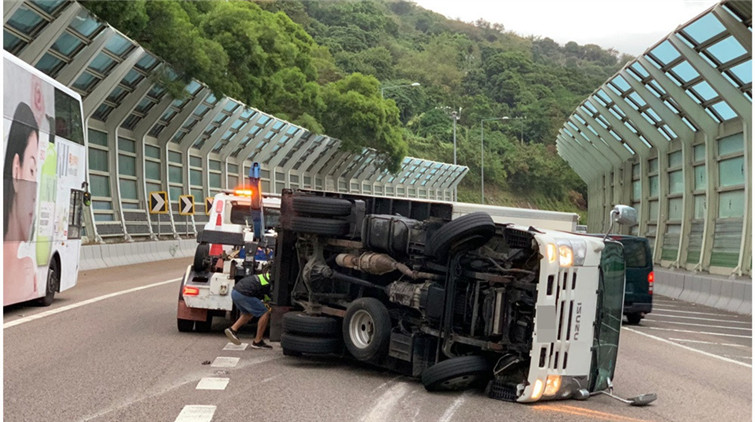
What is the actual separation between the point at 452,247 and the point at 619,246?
1.67 meters

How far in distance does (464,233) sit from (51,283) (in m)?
10.2

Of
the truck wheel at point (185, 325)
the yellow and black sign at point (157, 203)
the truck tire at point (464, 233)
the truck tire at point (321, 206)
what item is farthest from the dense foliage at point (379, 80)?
the truck tire at point (464, 233)

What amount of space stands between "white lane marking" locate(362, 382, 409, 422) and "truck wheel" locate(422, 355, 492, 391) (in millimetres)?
311

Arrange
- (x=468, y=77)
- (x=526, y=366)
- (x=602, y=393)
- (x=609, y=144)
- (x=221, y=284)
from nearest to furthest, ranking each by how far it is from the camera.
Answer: (x=526, y=366)
(x=602, y=393)
(x=221, y=284)
(x=609, y=144)
(x=468, y=77)

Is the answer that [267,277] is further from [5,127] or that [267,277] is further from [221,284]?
[5,127]

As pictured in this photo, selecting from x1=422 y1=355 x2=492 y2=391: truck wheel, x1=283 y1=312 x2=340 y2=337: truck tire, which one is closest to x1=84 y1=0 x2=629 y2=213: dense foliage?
x1=283 y1=312 x2=340 y2=337: truck tire

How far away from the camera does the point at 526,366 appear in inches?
373

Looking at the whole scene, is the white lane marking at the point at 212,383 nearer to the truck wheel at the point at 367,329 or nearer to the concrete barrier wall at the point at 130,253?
the truck wheel at the point at 367,329

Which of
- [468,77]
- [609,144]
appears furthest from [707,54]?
[468,77]

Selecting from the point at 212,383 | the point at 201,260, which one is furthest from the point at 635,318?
the point at 212,383

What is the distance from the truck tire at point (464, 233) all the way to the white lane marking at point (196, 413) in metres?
2.82

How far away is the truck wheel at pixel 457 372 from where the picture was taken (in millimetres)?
9539

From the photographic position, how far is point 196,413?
8.07m

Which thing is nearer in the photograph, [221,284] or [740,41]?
[221,284]
